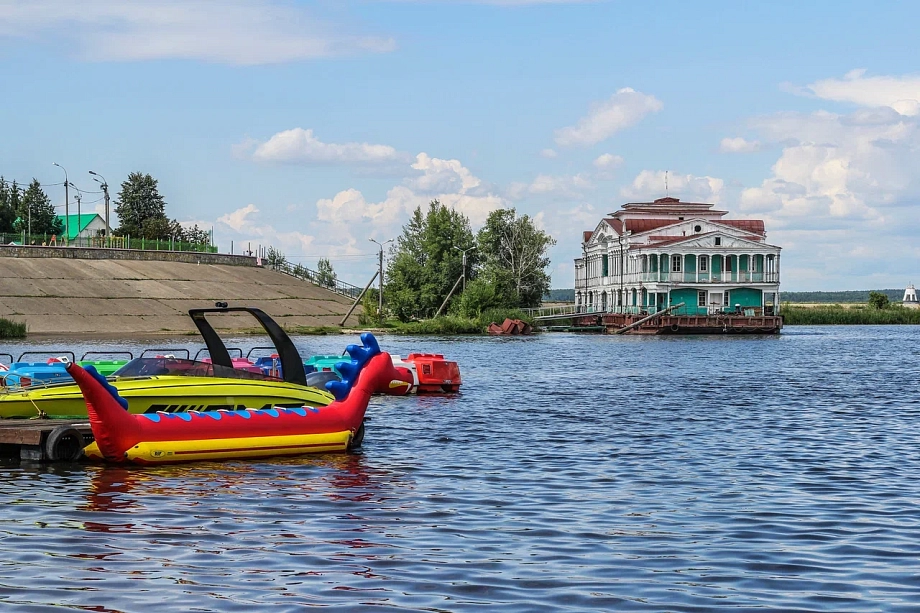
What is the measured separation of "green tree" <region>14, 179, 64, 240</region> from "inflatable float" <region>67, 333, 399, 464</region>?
11232 cm

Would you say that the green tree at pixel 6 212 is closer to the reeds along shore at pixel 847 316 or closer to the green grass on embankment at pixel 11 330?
the green grass on embankment at pixel 11 330

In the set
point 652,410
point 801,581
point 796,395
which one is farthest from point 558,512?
point 796,395

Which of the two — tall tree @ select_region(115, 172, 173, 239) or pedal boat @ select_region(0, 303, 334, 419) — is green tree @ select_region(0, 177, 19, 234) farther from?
pedal boat @ select_region(0, 303, 334, 419)

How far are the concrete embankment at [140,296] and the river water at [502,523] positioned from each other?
66598 millimetres

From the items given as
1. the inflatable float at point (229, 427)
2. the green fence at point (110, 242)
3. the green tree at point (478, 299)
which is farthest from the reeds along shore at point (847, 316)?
the inflatable float at point (229, 427)

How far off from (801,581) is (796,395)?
27.0 m

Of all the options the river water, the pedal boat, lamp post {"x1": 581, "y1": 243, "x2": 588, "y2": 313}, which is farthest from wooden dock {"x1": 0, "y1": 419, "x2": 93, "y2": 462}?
lamp post {"x1": 581, "y1": 243, "x2": 588, "y2": 313}

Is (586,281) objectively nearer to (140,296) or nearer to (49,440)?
(140,296)

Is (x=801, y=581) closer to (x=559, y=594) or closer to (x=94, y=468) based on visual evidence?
(x=559, y=594)

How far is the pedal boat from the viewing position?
20859mm

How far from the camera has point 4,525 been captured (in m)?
14.6

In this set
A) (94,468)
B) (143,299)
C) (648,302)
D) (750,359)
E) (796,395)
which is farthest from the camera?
(648,302)

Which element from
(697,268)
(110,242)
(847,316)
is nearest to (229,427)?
(697,268)

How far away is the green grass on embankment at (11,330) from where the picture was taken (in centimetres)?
7519
